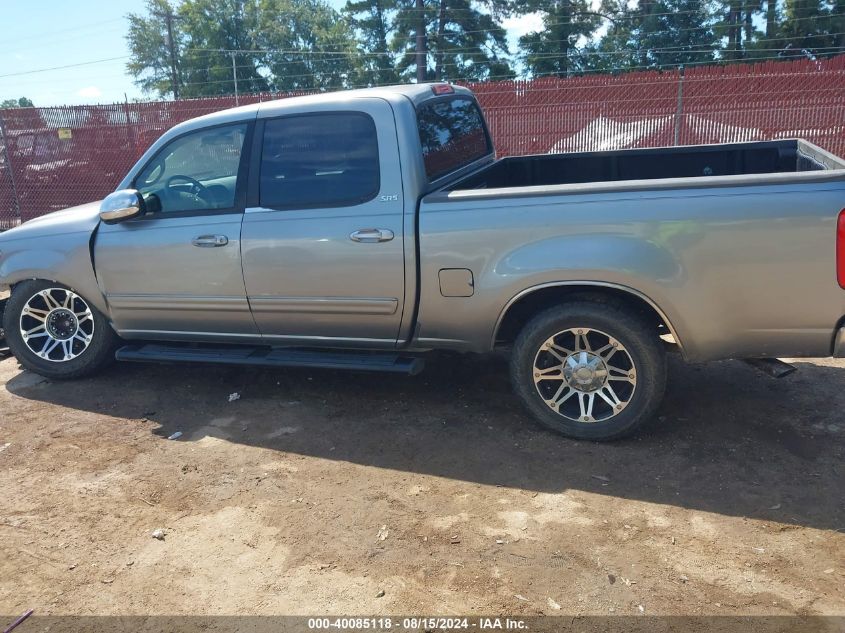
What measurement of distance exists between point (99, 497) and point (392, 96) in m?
2.78

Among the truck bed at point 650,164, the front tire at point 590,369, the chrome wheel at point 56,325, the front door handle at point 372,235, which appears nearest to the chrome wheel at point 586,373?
the front tire at point 590,369

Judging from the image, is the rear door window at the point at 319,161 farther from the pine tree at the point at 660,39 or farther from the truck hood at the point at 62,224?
the pine tree at the point at 660,39

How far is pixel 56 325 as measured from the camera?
5.32 metres

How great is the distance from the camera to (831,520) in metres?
3.24

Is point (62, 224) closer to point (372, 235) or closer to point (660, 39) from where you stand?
point (372, 235)

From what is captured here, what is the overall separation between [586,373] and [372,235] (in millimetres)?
1438

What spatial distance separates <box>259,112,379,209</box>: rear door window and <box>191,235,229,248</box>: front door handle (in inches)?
13.1

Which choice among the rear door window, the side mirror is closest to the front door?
the side mirror

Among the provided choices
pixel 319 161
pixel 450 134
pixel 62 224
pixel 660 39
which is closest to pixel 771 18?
pixel 660 39

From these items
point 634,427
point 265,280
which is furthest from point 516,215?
point 265,280

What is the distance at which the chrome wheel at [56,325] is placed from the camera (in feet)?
17.1

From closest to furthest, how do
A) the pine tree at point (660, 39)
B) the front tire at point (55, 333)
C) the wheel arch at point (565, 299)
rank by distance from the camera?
the wheel arch at point (565, 299)
the front tire at point (55, 333)
the pine tree at point (660, 39)

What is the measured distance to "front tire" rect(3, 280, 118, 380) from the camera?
521cm

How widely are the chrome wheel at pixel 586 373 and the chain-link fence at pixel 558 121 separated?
8343 mm
